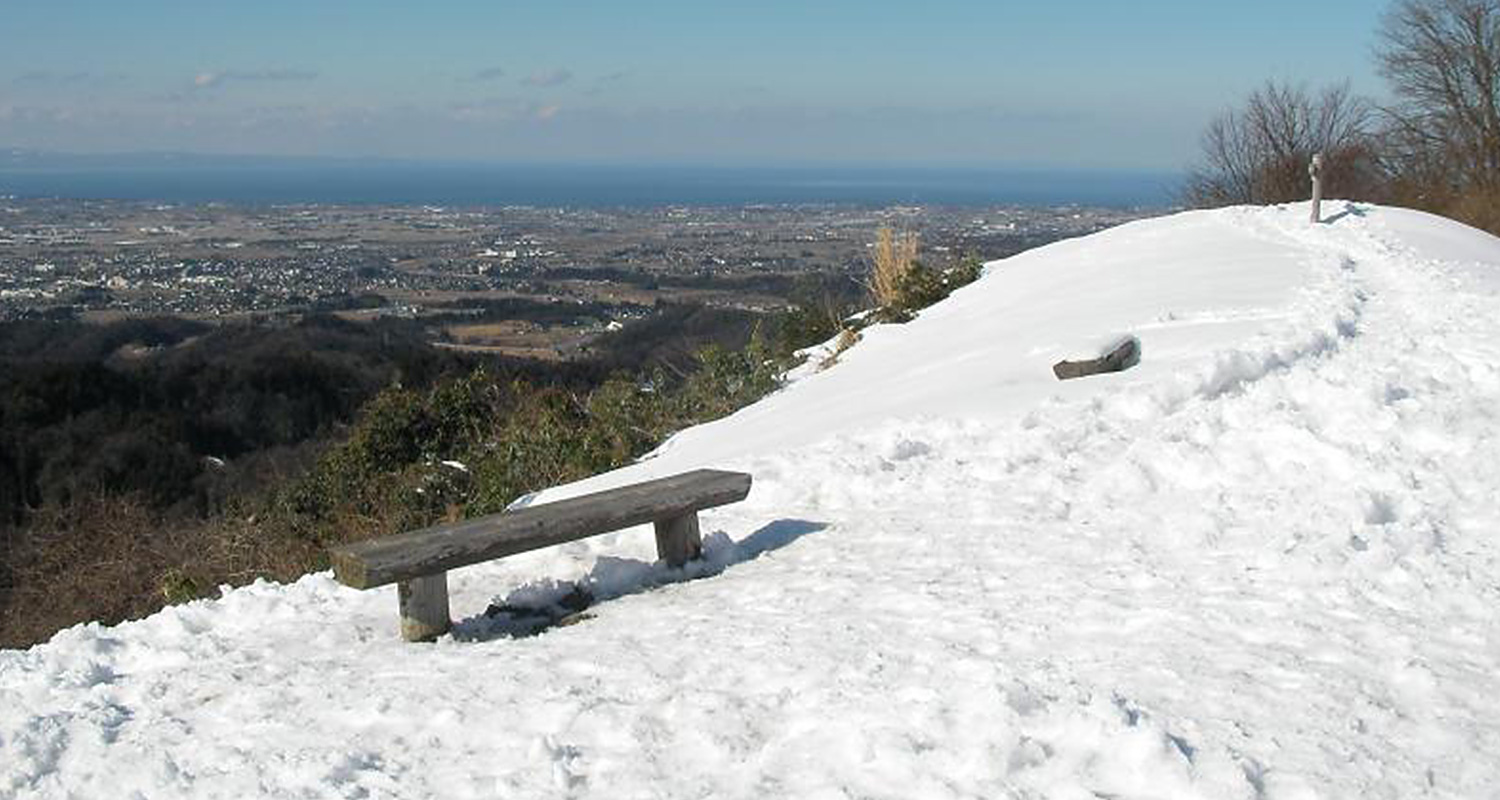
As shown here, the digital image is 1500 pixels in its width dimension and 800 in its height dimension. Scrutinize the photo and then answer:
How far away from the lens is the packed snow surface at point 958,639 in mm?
3877

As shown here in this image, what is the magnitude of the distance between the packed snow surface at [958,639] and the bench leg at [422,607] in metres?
0.15

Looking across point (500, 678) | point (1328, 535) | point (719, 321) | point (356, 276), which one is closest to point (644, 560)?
point (500, 678)

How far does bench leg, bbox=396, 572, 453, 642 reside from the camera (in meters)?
5.33

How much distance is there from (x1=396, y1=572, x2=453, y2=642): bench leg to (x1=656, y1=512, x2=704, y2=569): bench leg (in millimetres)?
1246

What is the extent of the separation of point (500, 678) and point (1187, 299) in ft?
32.0

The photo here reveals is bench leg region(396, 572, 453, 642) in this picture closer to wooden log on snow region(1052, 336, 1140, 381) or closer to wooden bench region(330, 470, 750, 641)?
wooden bench region(330, 470, 750, 641)

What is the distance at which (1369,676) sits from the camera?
4457mm

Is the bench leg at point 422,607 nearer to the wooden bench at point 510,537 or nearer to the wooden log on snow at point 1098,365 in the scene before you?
the wooden bench at point 510,537

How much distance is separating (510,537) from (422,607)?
46 cm

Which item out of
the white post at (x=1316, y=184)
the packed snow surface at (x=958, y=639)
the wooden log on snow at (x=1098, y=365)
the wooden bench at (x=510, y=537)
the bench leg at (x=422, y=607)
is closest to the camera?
the packed snow surface at (x=958, y=639)

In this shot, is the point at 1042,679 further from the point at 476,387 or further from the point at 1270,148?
the point at 1270,148

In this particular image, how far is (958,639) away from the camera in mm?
4812

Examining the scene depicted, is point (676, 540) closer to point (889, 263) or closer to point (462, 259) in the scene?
point (889, 263)

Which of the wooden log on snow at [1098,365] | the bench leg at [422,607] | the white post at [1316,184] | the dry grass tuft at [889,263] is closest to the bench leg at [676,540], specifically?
the bench leg at [422,607]
